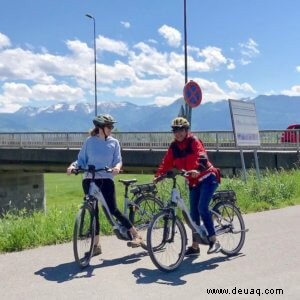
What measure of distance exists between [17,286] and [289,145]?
60.9 feet

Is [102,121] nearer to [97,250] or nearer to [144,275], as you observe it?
[97,250]

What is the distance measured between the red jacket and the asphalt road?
44.2 inches

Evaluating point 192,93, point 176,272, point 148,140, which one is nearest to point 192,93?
point 192,93

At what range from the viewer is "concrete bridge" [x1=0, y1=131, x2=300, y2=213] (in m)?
22.0

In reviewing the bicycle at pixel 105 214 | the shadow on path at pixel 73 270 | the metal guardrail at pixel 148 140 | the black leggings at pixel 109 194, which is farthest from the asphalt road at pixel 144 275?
the metal guardrail at pixel 148 140

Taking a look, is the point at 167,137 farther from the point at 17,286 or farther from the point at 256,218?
the point at 17,286

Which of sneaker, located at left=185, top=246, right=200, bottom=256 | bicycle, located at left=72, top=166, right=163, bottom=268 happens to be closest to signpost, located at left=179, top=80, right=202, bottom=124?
bicycle, located at left=72, top=166, right=163, bottom=268

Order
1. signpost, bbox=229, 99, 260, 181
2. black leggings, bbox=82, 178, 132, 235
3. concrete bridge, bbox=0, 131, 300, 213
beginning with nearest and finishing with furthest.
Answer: black leggings, bbox=82, 178, 132, 235, signpost, bbox=229, 99, 260, 181, concrete bridge, bbox=0, 131, 300, 213

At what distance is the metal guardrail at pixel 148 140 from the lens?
78.3 ft

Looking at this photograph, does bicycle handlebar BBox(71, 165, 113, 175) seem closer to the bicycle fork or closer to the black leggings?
the black leggings

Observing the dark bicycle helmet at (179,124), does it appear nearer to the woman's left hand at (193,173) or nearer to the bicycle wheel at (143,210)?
the woman's left hand at (193,173)

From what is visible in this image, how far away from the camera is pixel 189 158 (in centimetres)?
617

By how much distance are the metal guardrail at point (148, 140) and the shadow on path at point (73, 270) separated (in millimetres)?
16097

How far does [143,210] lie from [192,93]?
505cm
